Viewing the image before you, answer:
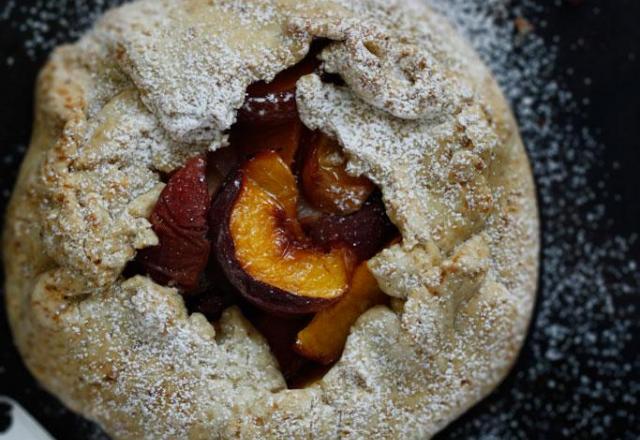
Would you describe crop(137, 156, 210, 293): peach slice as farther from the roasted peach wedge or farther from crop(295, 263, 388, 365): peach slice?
crop(295, 263, 388, 365): peach slice

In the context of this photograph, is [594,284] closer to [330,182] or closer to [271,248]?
[330,182]

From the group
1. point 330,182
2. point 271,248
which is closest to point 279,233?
point 271,248

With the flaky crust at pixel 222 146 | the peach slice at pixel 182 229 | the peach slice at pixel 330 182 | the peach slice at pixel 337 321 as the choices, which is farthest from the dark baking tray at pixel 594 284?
the peach slice at pixel 182 229

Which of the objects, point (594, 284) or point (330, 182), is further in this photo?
point (594, 284)

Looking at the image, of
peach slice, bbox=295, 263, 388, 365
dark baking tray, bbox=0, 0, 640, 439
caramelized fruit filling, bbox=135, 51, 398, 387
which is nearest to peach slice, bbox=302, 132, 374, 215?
caramelized fruit filling, bbox=135, 51, 398, 387

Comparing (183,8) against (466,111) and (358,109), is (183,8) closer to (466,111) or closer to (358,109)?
(358,109)

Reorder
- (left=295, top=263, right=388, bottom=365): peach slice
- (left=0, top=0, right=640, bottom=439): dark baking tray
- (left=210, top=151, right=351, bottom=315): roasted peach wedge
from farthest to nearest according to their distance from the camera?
(left=0, top=0, right=640, bottom=439): dark baking tray, (left=295, top=263, right=388, bottom=365): peach slice, (left=210, top=151, right=351, bottom=315): roasted peach wedge
